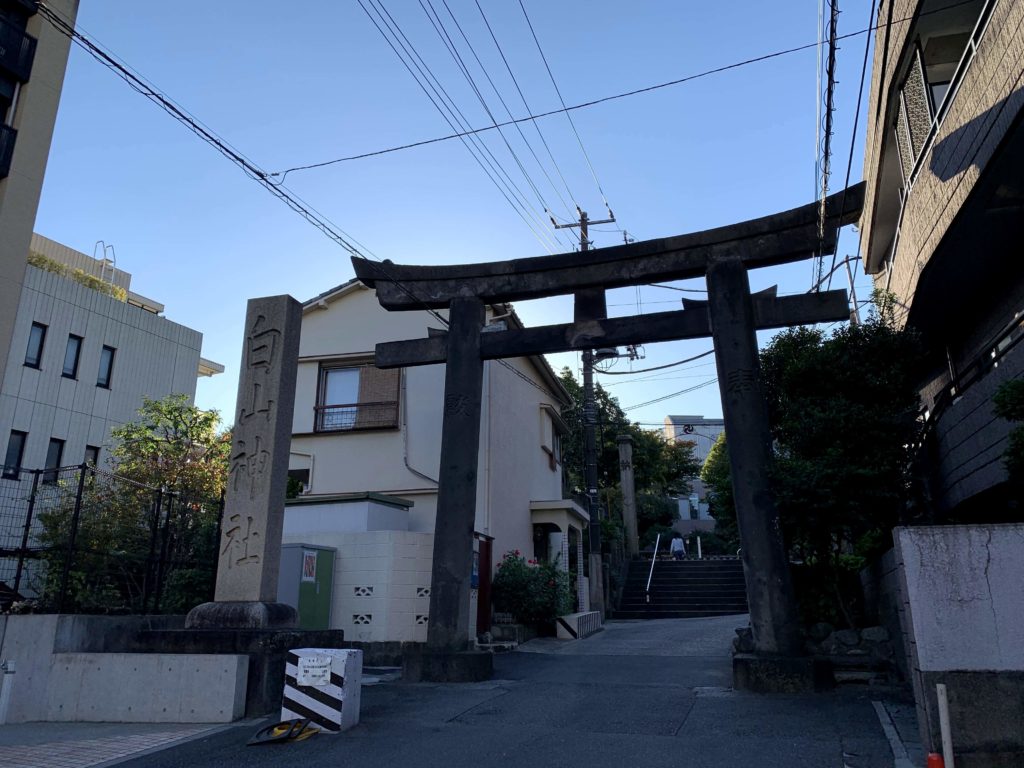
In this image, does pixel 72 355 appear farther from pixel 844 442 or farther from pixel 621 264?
pixel 844 442

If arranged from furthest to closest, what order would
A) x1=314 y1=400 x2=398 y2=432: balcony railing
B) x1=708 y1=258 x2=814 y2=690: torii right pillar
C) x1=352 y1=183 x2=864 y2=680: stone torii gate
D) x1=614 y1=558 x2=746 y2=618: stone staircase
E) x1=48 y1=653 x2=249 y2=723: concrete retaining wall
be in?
1. x1=614 y1=558 x2=746 y2=618: stone staircase
2. x1=314 y1=400 x2=398 y2=432: balcony railing
3. x1=352 y1=183 x2=864 y2=680: stone torii gate
4. x1=708 y1=258 x2=814 y2=690: torii right pillar
5. x1=48 y1=653 x2=249 y2=723: concrete retaining wall

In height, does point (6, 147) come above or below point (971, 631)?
above

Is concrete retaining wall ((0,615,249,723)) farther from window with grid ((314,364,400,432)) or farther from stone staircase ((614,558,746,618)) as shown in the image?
stone staircase ((614,558,746,618))

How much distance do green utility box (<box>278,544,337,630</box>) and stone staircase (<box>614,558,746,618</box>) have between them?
11.0m

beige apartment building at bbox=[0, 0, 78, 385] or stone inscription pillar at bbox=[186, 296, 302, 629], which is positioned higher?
beige apartment building at bbox=[0, 0, 78, 385]

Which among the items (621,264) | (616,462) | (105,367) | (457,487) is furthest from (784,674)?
(616,462)

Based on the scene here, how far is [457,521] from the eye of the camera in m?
11.4

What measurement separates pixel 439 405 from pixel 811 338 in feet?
28.1

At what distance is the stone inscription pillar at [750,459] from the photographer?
371 inches

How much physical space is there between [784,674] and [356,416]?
11.4 metres

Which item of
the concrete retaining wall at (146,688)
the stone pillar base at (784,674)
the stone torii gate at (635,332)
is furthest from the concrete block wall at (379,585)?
the stone pillar base at (784,674)

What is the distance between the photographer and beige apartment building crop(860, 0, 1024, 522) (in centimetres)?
717

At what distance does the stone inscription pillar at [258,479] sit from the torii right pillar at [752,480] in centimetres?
599

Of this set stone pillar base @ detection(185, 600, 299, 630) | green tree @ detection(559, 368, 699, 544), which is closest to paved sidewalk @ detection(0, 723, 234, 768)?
stone pillar base @ detection(185, 600, 299, 630)
